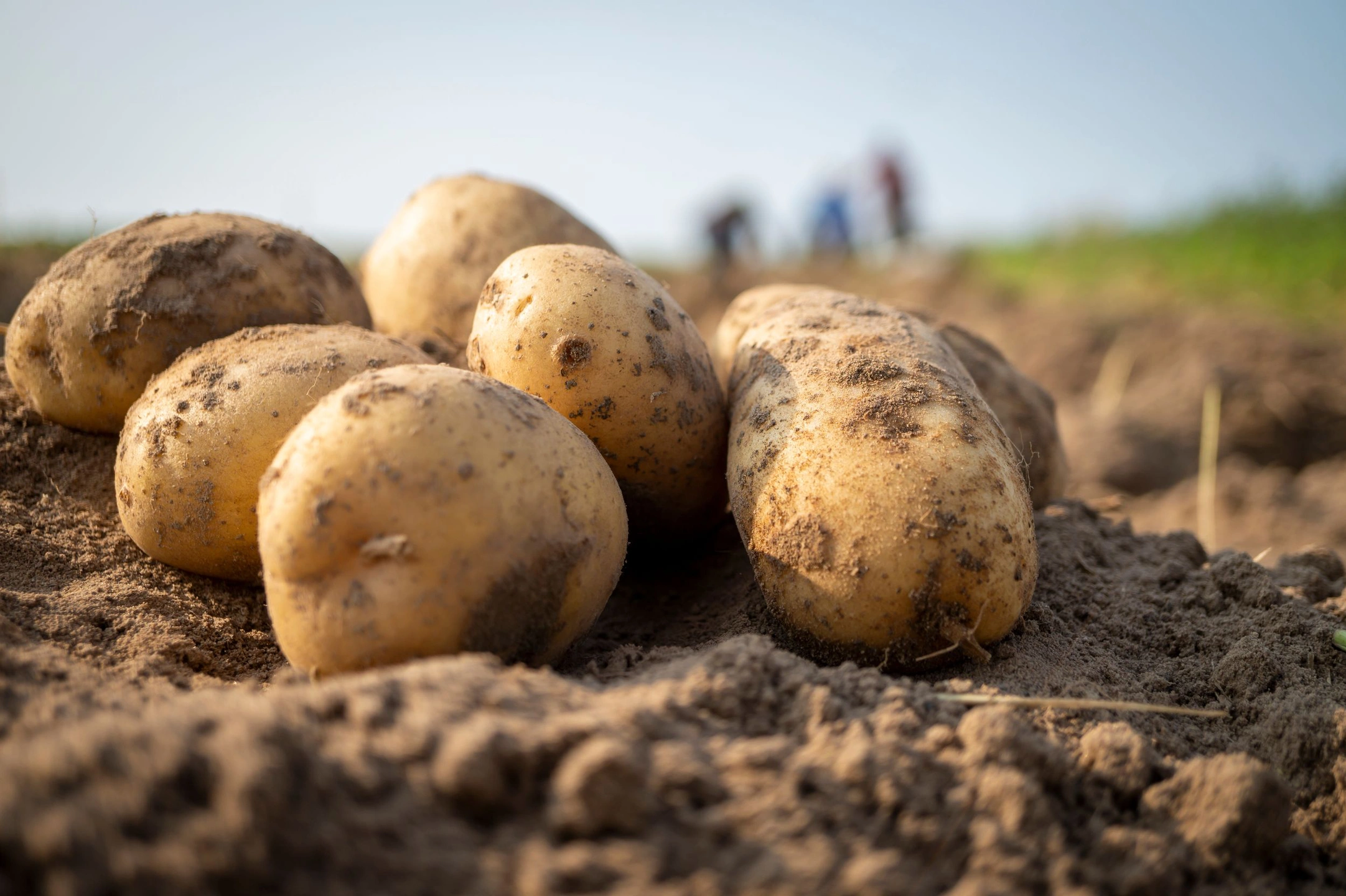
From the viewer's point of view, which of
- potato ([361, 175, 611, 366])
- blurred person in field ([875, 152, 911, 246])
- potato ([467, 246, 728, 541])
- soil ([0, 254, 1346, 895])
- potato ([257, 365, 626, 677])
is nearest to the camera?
soil ([0, 254, 1346, 895])

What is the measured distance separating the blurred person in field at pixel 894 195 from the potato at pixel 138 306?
33.7ft

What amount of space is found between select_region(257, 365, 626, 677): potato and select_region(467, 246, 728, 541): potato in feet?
1.11

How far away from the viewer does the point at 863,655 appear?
73.5 inches

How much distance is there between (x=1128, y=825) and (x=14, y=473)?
9.14 feet

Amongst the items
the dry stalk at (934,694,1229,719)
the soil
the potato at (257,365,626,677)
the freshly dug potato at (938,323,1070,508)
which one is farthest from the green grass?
the potato at (257,365,626,677)

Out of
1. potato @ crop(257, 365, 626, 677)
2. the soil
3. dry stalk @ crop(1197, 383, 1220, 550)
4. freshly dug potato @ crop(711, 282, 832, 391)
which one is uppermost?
freshly dug potato @ crop(711, 282, 832, 391)

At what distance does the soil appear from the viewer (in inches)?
40.5

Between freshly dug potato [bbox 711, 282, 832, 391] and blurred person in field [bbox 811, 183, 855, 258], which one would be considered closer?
freshly dug potato [bbox 711, 282, 832, 391]

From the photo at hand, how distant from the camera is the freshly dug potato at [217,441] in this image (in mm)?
1914

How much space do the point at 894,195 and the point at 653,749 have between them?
11350 mm

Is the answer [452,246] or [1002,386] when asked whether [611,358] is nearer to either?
[452,246]

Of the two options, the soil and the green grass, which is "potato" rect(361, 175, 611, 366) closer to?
the soil

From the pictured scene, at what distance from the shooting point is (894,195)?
37.6 ft

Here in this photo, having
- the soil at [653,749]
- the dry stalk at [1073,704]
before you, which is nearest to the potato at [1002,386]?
the soil at [653,749]
